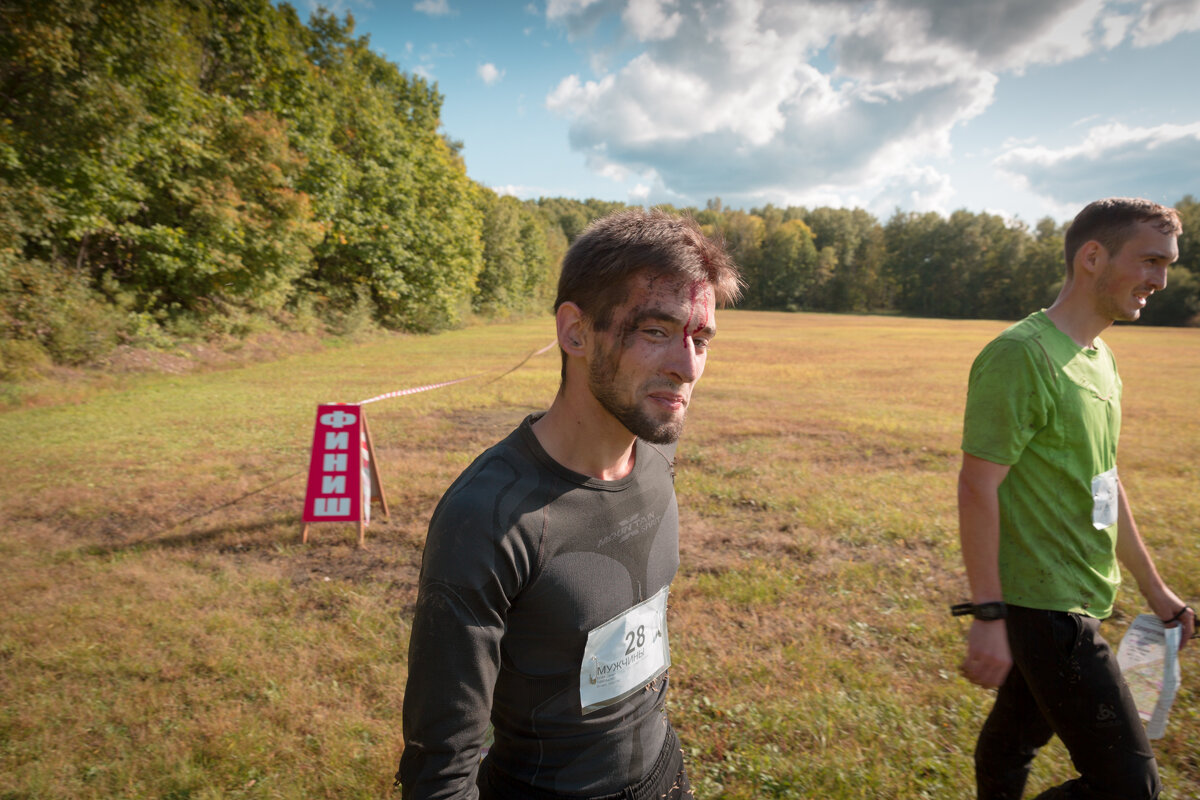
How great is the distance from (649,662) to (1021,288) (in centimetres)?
9353

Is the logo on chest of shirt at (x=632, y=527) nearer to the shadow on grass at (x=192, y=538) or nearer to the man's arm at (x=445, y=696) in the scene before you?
the man's arm at (x=445, y=696)

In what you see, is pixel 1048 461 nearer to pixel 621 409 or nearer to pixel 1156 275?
pixel 1156 275

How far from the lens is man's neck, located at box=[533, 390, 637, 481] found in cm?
148

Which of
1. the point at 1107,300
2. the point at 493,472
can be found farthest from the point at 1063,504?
the point at 493,472

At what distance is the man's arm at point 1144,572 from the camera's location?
231 cm

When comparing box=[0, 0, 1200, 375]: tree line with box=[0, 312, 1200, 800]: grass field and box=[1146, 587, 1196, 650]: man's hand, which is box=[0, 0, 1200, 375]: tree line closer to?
box=[1146, 587, 1196, 650]: man's hand

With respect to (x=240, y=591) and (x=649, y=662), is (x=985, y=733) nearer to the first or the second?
(x=649, y=662)

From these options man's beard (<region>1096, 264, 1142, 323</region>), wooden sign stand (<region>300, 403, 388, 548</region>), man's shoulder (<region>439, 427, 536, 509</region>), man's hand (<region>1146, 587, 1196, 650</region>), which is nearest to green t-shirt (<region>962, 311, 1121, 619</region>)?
man's beard (<region>1096, 264, 1142, 323</region>)

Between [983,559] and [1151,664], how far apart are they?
102 cm

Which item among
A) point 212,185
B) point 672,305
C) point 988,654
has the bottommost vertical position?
point 988,654

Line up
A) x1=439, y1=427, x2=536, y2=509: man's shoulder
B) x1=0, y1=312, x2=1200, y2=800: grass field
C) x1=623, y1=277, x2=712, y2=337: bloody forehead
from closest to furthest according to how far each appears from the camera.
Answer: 1. x1=439, y1=427, x2=536, y2=509: man's shoulder
2. x1=623, y1=277, x2=712, y2=337: bloody forehead
3. x1=0, y1=312, x2=1200, y2=800: grass field

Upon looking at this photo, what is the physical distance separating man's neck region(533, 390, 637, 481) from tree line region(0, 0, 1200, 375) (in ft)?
1.74

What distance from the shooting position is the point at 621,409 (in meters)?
1.44

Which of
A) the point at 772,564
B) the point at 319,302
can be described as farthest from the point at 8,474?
the point at 319,302
